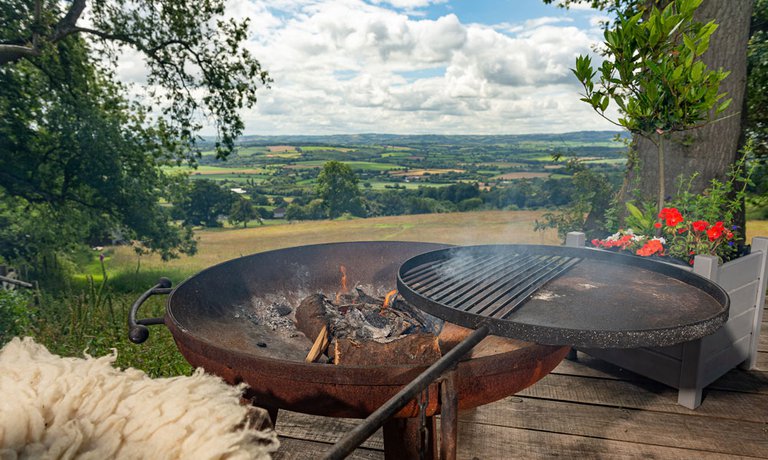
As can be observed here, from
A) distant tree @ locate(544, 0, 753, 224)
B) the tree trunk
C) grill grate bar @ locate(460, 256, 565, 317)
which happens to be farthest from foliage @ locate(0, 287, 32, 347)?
the tree trunk

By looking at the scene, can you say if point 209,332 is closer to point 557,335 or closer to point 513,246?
point 557,335

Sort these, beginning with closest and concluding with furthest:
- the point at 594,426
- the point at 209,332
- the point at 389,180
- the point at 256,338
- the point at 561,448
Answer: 1. the point at 209,332
2. the point at 256,338
3. the point at 561,448
4. the point at 594,426
5. the point at 389,180

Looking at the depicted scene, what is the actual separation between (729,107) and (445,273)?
3.16 m

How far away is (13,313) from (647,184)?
5.86 metres

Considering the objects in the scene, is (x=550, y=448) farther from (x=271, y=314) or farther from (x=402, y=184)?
(x=402, y=184)

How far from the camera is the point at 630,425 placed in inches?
100.0

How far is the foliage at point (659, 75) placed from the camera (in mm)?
3129

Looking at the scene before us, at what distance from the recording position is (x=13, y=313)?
414cm

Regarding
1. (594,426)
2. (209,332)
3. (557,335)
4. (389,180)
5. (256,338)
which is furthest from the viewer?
(389,180)

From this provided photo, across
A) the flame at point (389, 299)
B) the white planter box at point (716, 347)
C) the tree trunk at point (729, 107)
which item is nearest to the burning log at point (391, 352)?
the flame at point (389, 299)

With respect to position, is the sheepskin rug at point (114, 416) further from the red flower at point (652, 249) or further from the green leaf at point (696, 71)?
the green leaf at point (696, 71)

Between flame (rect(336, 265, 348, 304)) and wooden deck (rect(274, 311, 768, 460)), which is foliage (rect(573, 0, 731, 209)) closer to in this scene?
wooden deck (rect(274, 311, 768, 460))

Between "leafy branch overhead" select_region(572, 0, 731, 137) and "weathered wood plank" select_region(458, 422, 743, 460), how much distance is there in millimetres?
2217

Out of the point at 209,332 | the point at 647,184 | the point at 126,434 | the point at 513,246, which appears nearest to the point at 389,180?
the point at 647,184
